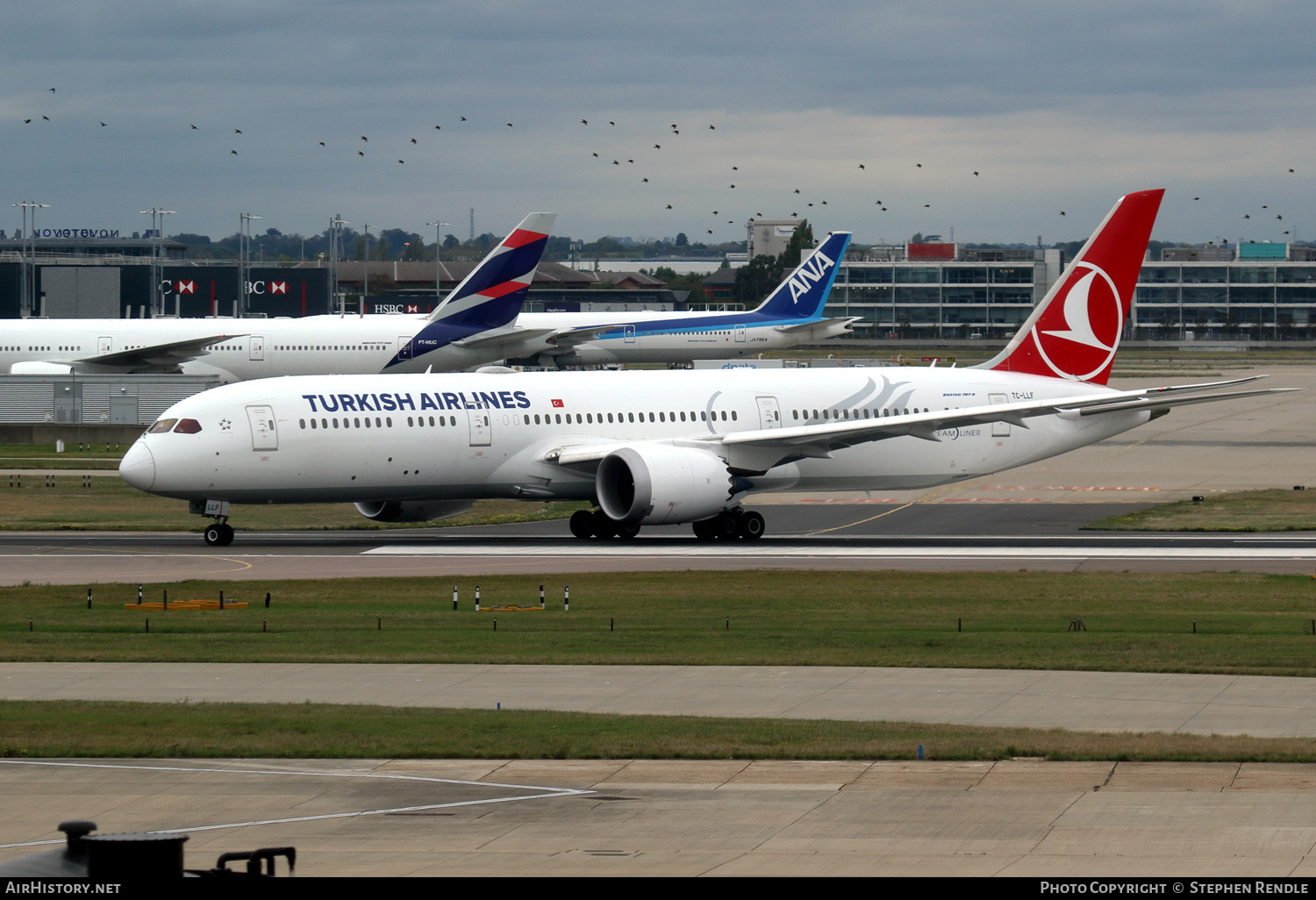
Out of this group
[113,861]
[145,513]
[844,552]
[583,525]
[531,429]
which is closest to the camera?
[113,861]

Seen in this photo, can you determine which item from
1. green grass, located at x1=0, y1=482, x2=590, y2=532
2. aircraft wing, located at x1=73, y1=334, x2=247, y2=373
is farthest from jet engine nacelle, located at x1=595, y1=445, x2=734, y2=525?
aircraft wing, located at x1=73, y1=334, x2=247, y2=373

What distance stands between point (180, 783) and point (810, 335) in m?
82.1

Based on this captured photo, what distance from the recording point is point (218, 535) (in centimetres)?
4191

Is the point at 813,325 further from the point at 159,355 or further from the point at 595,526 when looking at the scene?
the point at 595,526

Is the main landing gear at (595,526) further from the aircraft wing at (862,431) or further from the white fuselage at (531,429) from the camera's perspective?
the aircraft wing at (862,431)

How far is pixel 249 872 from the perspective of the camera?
7.25 m

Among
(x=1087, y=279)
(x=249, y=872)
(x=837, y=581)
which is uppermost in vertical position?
(x=1087, y=279)

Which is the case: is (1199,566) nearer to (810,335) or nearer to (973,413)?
(973,413)

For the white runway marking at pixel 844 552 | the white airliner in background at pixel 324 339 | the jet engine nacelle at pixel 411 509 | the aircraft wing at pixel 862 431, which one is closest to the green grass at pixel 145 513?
the jet engine nacelle at pixel 411 509

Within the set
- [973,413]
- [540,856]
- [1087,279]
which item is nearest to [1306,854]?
[540,856]

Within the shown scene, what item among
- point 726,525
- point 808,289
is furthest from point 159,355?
point 726,525

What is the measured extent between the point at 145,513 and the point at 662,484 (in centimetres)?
1954

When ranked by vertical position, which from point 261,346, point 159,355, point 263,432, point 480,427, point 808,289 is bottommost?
A: point 263,432

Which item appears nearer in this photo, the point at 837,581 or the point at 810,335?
the point at 837,581
